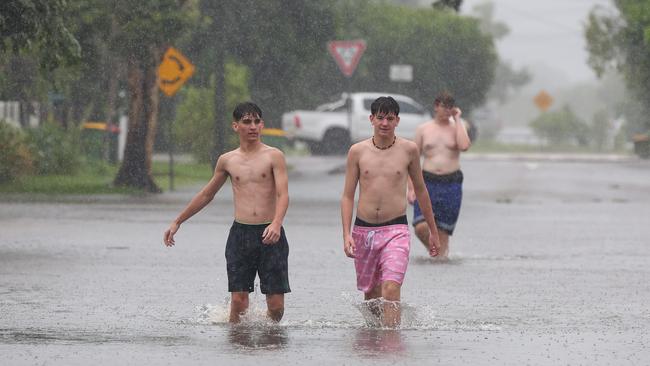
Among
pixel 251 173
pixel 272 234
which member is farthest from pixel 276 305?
pixel 251 173

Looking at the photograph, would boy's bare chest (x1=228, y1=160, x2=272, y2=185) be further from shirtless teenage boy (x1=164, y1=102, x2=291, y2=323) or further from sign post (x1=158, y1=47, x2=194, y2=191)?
sign post (x1=158, y1=47, x2=194, y2=191)

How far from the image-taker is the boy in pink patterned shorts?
442 inches

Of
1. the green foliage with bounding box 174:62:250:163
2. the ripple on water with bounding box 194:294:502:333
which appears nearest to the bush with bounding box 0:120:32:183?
the green foliage with bounding box 174:62:250:163

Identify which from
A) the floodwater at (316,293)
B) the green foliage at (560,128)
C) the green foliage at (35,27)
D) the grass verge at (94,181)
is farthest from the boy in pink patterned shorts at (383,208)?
the green foliage at (560,128)

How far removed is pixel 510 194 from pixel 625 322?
1957 centimetres

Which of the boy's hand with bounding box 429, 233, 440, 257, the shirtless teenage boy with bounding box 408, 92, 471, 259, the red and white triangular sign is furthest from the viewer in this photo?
the red and white triangular sign

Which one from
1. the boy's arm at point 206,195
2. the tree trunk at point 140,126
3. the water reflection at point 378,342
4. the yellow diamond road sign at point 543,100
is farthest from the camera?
the yellow diamond road sign at point 543,100

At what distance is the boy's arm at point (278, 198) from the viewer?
11031 mm

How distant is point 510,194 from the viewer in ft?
103

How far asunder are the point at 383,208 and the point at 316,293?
254cm

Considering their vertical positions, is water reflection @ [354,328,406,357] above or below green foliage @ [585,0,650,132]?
below

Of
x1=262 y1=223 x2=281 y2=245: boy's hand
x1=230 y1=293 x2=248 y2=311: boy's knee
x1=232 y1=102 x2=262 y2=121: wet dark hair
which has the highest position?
x1=232 y1=102 x2=262 y2=121: wet dark hair

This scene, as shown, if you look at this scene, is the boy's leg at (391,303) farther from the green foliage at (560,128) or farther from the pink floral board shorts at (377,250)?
the green foliage at (560,128)

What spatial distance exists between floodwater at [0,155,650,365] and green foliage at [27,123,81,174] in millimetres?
7695
